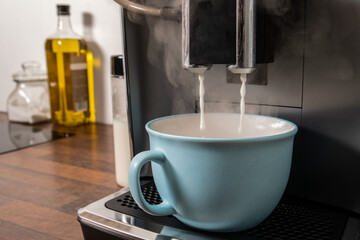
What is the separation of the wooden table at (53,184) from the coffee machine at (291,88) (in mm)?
76

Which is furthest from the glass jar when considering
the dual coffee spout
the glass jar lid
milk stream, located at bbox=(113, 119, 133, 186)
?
the dual coffee spout

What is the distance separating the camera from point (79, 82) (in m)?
0.85

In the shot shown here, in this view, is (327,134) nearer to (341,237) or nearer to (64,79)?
(341,237)

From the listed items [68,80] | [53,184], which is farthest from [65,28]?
[53,184]

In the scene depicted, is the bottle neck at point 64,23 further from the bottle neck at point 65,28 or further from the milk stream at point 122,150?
the milk stream at point 122,150

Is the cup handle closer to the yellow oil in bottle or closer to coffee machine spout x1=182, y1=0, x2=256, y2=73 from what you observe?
coffee machine spout x1=182, y1=0, x2=256, y2=73

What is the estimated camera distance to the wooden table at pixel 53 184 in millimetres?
408

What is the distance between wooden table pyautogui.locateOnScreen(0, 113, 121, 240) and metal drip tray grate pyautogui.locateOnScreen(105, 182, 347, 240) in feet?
0.24

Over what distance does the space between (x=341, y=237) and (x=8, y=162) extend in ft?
1.65

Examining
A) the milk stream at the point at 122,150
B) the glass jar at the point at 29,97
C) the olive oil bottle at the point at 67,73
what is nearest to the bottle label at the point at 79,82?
the olive oil bottle at the point at 67,73

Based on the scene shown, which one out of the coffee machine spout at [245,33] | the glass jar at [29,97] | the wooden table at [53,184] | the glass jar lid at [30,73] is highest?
the coffee machine spout at [245,33]

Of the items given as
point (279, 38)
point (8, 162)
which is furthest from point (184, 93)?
point (8, 162)

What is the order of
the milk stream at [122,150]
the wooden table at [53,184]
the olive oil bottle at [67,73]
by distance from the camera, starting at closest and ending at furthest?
the wooden table at [53,184] → the milk stream at [122,150] → the olive oil bottle at [67,73]

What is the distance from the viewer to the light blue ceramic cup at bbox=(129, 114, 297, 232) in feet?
0.96
